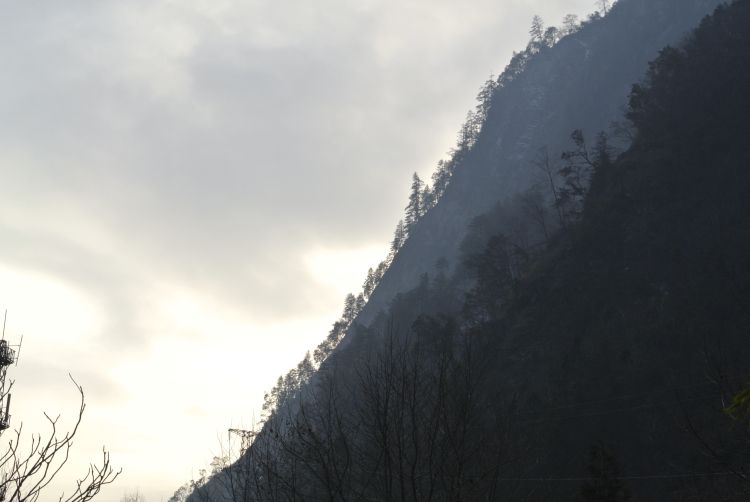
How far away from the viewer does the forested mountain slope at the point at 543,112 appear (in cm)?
11850

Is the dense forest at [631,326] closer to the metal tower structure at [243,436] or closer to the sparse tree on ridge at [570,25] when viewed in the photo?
the metal tower structure at [243,436]

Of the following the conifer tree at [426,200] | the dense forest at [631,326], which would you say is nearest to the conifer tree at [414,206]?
the conifer tree at [426,200]

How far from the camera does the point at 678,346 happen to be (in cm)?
3275

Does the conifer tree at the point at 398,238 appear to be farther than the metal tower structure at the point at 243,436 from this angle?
Yes

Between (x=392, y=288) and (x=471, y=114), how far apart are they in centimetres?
5568

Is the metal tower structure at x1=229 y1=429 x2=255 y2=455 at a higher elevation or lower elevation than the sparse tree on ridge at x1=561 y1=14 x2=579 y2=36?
lower

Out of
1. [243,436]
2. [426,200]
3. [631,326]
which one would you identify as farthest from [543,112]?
[243,436]

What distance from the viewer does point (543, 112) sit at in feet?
438

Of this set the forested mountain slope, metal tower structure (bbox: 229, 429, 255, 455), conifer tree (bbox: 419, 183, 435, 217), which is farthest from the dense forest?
conifer tree (bbox: 419, 183, 435, 217)

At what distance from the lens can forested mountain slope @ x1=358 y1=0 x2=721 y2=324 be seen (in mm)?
118500

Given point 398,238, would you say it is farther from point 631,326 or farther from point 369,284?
point 631,326

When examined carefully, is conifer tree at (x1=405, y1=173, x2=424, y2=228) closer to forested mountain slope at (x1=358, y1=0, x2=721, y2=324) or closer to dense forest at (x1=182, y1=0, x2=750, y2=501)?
forested mountain slope at (x1=358, y1=0, x2=721, y2=324)

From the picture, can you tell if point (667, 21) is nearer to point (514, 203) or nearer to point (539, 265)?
point (514, 203)

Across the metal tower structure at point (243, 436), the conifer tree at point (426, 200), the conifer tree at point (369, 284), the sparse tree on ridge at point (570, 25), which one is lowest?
the metal tower structure at point (243, 436)
